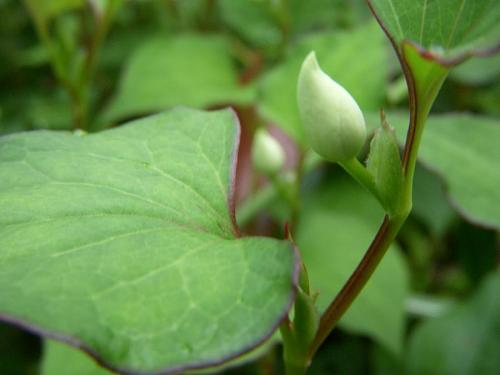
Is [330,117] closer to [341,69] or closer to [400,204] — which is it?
[400,204]

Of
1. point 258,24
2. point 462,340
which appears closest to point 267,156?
point 462,340

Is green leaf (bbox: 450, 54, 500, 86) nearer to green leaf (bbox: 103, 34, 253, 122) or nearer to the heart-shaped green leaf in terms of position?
green leaf (bbox: 103, 34, 253, 122)

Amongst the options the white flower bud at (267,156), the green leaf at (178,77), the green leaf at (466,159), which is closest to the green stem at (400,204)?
the green leaf at (466,159)

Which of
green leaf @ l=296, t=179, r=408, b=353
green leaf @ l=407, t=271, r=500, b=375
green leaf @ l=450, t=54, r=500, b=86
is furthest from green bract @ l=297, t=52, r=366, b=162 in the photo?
green leaf @ l=450, t=54, r=500, b=86

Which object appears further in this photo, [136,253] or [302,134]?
[302,134]

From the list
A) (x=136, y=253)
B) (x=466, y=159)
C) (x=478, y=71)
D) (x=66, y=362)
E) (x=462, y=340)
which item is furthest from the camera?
(x=478, y=71)

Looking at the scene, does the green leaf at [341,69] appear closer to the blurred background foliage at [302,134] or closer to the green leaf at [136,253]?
the blurred background foliage at [302,134]
